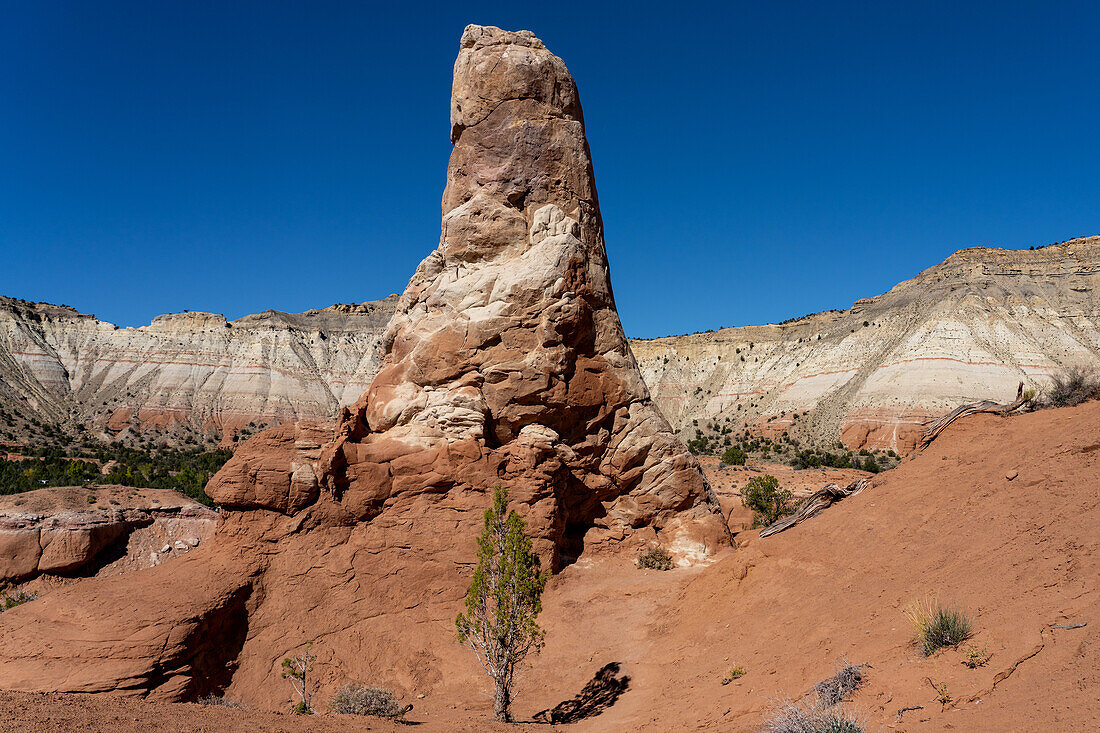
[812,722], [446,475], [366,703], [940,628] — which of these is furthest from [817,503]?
[366,703]

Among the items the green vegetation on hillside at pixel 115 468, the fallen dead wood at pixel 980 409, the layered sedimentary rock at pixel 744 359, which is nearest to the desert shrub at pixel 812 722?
the fallen dead wood at pixel 980 409

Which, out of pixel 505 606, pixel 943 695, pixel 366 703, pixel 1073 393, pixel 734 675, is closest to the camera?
pixel 943 695

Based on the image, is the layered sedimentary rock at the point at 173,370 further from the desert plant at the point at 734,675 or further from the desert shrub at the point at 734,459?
the desert plant at the point at 734,675

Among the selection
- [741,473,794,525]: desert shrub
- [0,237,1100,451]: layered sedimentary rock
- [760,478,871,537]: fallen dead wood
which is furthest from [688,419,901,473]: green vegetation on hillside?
[760,478,871,537]: fallen dead wood

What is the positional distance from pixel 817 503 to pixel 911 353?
4702 cm

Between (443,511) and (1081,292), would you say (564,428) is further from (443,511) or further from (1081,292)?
(1081,292)

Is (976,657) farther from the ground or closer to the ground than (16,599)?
closer to the ground

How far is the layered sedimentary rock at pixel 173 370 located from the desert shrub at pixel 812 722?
75.7 meters

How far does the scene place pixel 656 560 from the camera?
53.9 feet

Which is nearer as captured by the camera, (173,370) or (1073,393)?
(1073,393)

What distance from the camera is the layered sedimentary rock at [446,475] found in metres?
12.4

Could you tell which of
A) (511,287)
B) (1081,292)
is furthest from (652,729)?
(1081,292)

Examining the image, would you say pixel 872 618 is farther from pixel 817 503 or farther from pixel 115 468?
pixel 115 468

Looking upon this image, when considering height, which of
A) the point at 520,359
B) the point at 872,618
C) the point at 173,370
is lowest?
the point at 872,618
